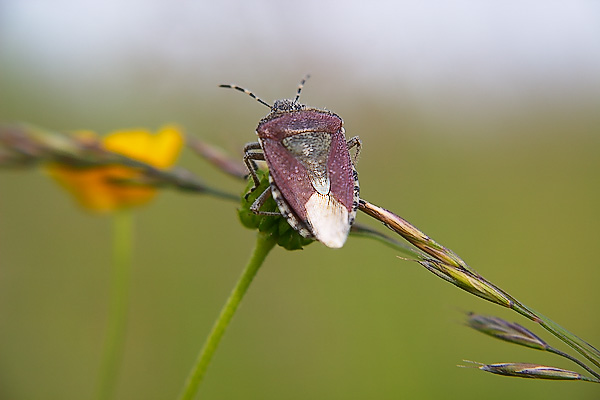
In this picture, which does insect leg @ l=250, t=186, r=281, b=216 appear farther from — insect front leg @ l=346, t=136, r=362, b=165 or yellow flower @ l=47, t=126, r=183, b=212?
yellow flower @ l=47, t=126, r=183, b=212

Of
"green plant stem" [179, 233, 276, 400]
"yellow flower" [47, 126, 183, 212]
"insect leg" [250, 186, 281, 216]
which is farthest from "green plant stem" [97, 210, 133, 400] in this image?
"insect leg" [250, 186, 281, 216]

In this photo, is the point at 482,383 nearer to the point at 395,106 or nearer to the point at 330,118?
the point at 330,118

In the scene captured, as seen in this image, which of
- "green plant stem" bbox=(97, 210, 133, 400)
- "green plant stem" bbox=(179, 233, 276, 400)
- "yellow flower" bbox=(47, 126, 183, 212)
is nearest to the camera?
"green plant stem" bbox=(179, 233, 276, 400)

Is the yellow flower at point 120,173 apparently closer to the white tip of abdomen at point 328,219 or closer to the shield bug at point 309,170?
the shield bug at point 309,170

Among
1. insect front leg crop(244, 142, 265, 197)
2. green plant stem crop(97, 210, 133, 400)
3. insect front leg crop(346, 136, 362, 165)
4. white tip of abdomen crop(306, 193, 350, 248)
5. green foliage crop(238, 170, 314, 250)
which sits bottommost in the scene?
green plant stem crop(97, 210, 133, 400)

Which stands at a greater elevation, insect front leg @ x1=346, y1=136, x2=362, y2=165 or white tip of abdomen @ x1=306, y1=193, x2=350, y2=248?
insect front leg @ x1=346, y1=136, x2=362, y2=165

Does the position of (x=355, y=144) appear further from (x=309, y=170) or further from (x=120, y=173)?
(x=120, y=173)

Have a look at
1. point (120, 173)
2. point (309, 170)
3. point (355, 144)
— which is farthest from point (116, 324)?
point (355, 144)
